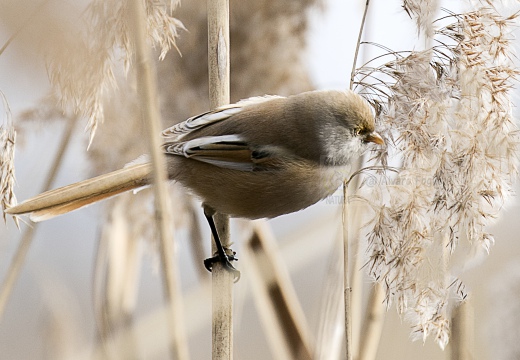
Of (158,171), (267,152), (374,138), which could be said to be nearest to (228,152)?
(267,152)

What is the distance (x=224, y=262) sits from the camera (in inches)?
56.6

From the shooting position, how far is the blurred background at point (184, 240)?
1405 mm

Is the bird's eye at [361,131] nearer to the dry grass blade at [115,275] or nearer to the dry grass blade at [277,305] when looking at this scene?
the dry grass blade at [277,305]

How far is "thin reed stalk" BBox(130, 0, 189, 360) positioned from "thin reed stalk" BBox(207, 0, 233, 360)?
0.51 ft

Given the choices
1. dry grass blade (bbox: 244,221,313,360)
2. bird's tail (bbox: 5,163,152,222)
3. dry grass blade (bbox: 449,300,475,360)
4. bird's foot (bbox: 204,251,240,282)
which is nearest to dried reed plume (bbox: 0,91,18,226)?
bird's tail (bbox: 5,163,152,222)

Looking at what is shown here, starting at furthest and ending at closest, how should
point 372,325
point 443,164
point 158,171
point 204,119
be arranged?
1. point 204,119
2. point 372,325
3. point 443,164
4. point 158,171

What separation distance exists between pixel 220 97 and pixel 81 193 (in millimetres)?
416

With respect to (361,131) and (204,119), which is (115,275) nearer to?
(204,119)

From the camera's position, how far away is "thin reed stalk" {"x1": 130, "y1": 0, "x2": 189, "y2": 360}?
35.3 inches

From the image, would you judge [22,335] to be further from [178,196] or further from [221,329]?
[221,329]

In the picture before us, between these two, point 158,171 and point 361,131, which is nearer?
point 158,171

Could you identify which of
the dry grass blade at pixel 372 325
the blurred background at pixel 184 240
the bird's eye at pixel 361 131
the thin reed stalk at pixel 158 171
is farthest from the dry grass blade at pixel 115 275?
the bird's eye at pixel 361 131

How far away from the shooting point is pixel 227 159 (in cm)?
149

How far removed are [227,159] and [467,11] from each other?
2.31 feet
